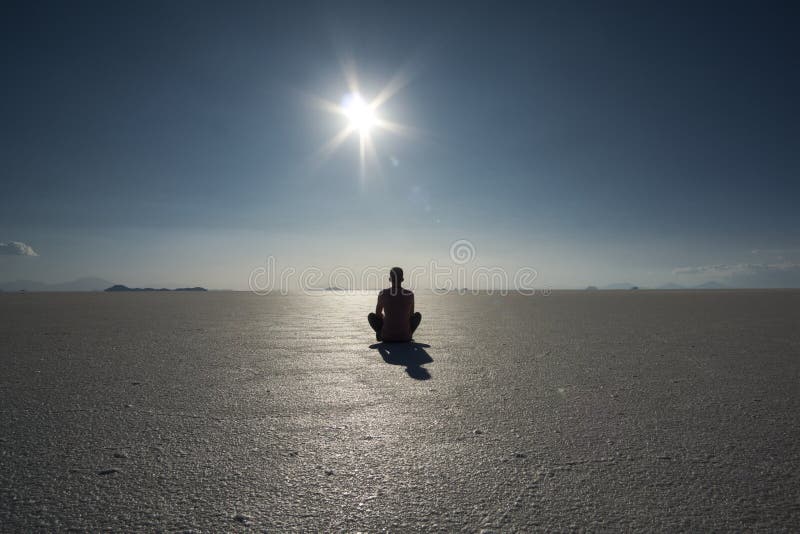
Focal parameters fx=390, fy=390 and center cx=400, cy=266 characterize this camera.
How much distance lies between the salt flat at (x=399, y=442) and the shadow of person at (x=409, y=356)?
0.09 meters

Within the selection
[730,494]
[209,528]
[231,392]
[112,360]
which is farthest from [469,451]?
[112,360]

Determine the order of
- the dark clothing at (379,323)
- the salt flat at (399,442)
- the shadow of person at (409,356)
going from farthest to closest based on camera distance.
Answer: the dark clothing at (379,323), the shadow of person at (409,356), the salt flat at (399,442)

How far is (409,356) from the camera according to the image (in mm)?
7039

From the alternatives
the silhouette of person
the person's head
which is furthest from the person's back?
the person's head

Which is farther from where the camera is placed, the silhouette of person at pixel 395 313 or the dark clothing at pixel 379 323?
the dark clothing at pixel 379 323

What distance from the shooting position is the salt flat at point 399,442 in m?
2.31

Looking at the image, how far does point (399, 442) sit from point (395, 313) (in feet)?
16.4

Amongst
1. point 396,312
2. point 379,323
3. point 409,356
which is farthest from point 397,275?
point 409,356

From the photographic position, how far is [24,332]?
32.7 ft

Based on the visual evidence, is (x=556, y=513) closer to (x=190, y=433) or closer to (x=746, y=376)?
(x=190, y=433)

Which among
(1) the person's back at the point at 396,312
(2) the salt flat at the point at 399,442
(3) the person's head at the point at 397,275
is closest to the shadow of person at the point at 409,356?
(2) the salt flat at the point at 399,442


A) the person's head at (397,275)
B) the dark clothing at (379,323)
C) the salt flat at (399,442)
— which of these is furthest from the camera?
the dark clothing at (379,323)

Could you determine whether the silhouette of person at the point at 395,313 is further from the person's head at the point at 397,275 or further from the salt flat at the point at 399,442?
the salt flat at the point at 399,442

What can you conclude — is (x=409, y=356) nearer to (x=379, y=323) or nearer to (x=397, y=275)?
(x=379, y=323)
